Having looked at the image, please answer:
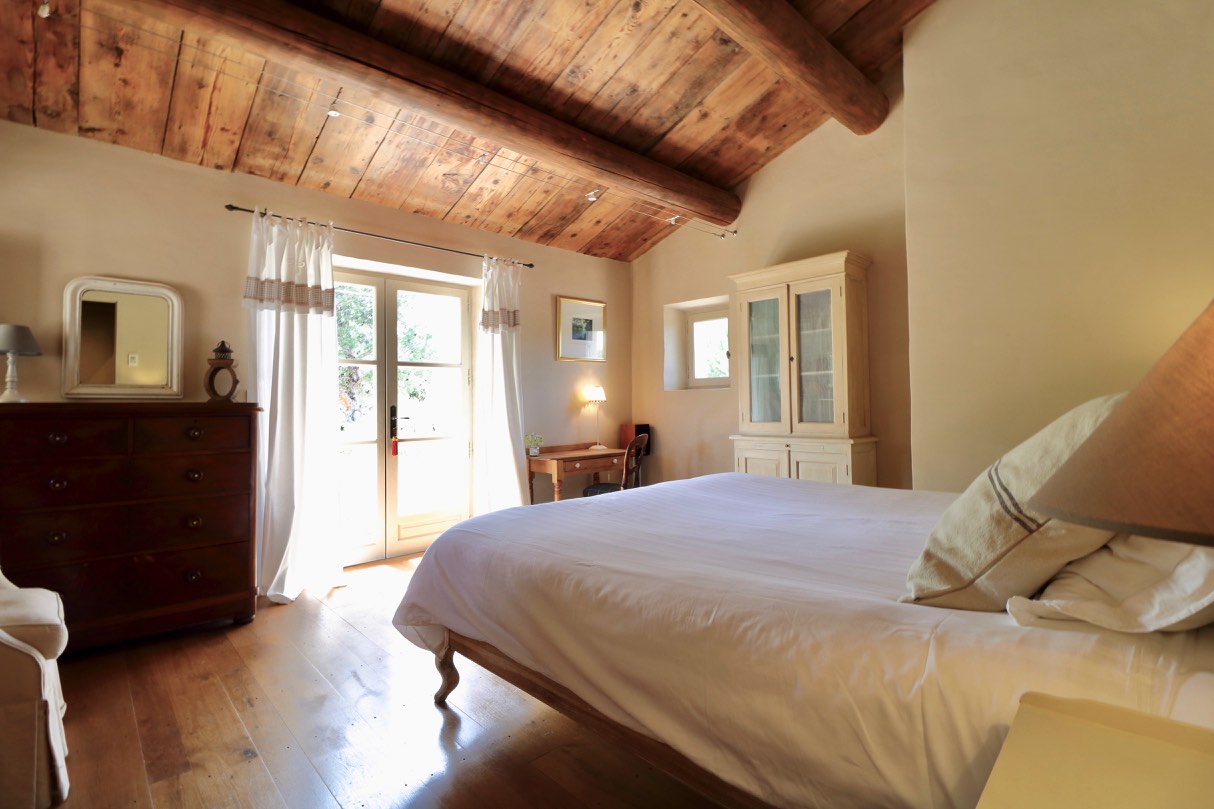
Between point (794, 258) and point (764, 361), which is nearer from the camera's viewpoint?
point (764, 361)

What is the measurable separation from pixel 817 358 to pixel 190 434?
364cm

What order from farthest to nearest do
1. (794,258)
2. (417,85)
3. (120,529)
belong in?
1. (794,258)
2. (417,85)
3. (120,529)

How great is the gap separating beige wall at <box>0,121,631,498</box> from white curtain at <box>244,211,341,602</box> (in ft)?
0.43

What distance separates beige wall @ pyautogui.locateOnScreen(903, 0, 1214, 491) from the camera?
7.60ft

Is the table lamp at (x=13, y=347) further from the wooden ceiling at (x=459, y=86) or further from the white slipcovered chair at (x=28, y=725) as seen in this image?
the white slipcovered chair at (x=28, y=725)

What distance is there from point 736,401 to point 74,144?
4.36m

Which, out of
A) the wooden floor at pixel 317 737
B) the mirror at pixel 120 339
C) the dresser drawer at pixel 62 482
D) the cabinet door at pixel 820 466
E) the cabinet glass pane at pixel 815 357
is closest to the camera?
the wooden floor at pixel 317 737

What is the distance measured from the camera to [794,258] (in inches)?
169

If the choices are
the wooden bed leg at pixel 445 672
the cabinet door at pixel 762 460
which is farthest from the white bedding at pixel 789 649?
the cabinet door at pixel 762 460

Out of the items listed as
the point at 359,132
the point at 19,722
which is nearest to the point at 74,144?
the point at 359,132

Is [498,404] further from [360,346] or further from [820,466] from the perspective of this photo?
[820,466]

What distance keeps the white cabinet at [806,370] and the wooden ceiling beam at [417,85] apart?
1.05 metres

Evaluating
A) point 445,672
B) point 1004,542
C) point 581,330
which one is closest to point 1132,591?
point 1004,542

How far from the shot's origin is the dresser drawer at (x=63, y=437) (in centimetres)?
229
